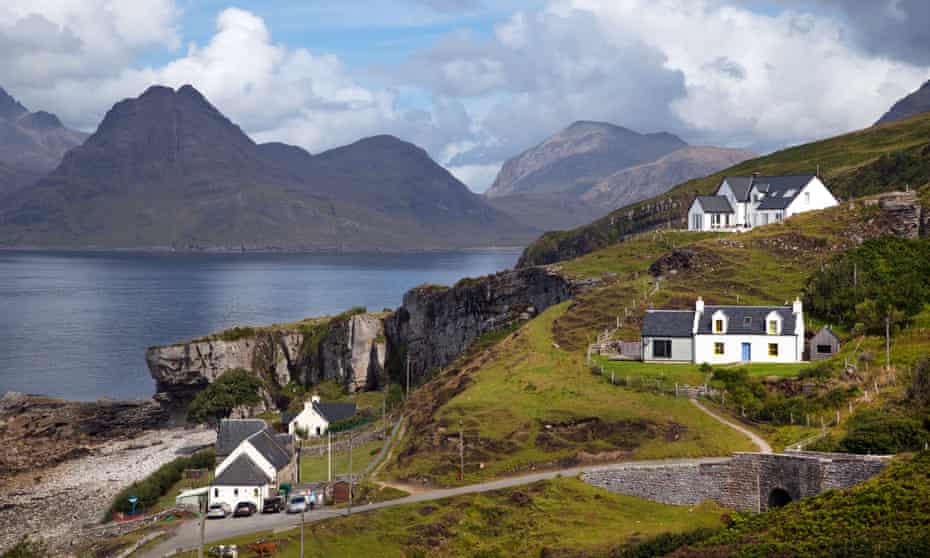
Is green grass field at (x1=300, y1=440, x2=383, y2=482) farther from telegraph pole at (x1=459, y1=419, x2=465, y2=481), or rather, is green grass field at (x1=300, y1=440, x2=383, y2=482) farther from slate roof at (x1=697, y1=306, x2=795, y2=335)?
slate roof at (x1=697, y1=306, x2=795, y2=335)

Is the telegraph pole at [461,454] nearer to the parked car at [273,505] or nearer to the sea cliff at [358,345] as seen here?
the parked car at [273,505]

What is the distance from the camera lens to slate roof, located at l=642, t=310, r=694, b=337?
71.1 m

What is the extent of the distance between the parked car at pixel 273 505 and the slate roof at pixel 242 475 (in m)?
2.00

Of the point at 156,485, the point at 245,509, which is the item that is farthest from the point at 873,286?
the point at 156,485

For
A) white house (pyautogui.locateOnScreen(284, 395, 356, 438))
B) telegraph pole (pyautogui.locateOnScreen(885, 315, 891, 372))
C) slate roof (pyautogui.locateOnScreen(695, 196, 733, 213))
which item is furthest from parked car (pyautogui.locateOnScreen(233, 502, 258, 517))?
slate roof (pyautogui.locateOnScreen(695, 196, 733, 213))

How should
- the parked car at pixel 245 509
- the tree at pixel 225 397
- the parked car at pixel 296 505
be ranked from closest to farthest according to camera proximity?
the parked car at pixel 296 505 < the parked car at pixel 245 509 < the tree at pixel 225 397

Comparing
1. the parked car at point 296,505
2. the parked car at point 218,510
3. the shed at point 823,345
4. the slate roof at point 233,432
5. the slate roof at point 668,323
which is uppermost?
the slate roof at point 668,323

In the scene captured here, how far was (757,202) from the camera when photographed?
11419 cm

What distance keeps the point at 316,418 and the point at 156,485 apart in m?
20.0

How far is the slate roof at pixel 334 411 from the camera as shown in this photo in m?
94.1

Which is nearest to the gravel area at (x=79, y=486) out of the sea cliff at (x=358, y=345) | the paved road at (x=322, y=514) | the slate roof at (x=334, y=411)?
the sea cliff at (x=358, y=345)

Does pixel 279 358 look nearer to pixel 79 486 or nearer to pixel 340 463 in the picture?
pixel 79 486

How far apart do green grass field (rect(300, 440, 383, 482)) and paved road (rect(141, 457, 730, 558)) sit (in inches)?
500

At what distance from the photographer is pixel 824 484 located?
46.5 m
